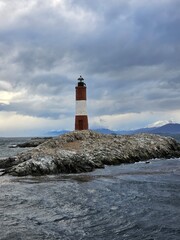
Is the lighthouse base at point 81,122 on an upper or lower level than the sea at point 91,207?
upper

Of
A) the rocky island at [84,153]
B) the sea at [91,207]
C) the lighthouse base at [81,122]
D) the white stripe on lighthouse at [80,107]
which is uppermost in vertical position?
the white stripe on lighthouse at [80,107]

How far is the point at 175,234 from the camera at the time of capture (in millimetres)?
12984

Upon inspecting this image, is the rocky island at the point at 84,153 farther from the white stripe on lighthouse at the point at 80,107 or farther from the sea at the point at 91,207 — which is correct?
the white stripe on lighthouse at the point at 80,107

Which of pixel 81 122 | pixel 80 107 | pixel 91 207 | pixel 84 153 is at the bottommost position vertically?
pixel 91 207

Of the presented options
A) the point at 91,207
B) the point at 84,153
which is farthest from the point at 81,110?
the point at 91,207

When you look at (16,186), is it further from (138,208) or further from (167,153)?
(167,153)

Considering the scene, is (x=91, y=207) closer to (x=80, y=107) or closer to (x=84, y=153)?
(x=84, y=153)

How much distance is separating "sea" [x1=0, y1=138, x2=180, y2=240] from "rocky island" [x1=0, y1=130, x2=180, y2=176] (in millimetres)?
2485

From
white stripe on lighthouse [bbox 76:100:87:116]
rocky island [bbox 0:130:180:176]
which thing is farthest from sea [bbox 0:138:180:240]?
white stripe on lighthouse [bbox 76:100:87:116]

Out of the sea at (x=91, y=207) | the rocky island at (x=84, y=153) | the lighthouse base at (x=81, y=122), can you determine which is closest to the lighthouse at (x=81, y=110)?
the lighthouse base at (x=81, y=122)

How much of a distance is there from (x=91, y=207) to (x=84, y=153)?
53.2 feet

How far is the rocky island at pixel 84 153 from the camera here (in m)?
30.0

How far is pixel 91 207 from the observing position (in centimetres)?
1736

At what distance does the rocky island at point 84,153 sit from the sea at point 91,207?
2485mm
